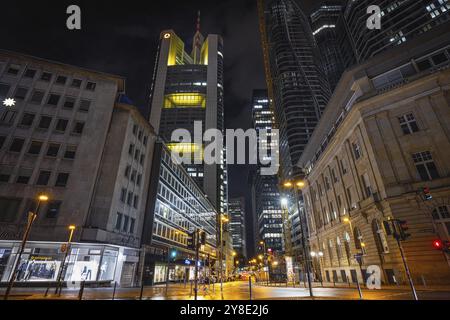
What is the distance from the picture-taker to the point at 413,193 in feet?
79.7

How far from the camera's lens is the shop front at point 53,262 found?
26812 millimetres

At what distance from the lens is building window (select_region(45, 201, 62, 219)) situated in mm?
28984

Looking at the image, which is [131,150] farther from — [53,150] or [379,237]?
[379,237]

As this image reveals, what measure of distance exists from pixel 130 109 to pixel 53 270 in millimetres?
23323

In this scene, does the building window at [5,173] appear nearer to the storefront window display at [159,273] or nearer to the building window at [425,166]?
→ the storefront window display at [159,273]

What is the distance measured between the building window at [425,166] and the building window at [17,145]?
4636 cm

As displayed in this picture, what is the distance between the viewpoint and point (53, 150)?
32.5m

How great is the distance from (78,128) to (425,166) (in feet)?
140

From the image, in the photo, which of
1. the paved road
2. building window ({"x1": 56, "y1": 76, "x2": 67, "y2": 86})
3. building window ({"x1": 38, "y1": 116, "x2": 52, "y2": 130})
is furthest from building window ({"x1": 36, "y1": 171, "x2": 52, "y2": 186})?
building window ({"x1": 56, "y1": 76, "x2": 67, "y2": 86})

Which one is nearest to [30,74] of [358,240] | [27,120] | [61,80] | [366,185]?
[61,80]

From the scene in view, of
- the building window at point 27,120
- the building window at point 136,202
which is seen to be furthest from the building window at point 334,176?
the building window at point 27,120

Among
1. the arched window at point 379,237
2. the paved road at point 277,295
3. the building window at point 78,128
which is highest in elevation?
the building window at point 78,128

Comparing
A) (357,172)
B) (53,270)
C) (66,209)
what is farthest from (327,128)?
(53,270)

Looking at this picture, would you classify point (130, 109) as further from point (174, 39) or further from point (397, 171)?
point (174, 39)
